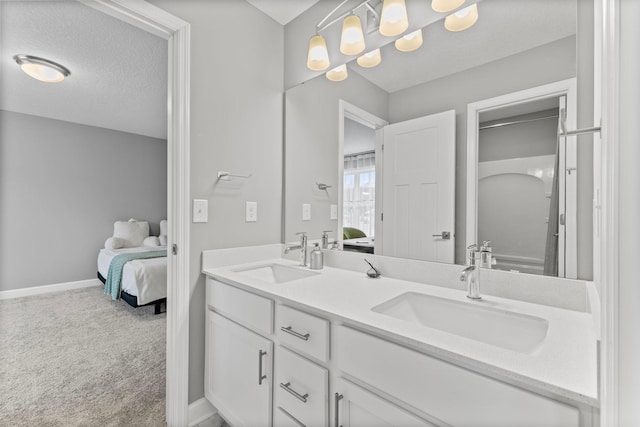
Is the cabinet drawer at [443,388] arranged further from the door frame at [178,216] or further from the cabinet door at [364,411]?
the door frame at [178,216]

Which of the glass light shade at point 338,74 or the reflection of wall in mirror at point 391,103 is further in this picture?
the glass light shade at point 338,74

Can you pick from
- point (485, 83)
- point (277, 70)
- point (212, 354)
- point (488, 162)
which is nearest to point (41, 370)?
point (212, 354)

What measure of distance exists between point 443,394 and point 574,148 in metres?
0.89

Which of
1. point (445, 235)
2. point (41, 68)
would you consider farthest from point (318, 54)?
point (41, 68)

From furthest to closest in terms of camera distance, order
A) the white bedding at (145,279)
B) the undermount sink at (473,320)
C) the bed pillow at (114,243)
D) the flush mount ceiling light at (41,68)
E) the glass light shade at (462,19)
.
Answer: the bed pillow at (114,243), the white bedding at (145,279), the flush mount ceiling light at (41,68), the glass light shade at (462,19), the undermount sink at (473,320)

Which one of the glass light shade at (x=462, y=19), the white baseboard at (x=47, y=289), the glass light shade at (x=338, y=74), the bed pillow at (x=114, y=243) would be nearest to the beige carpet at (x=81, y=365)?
the white baseboard at (x=47, y=289)

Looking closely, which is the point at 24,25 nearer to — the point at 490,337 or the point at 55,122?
the point at 55,122

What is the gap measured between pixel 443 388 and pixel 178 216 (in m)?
1.34

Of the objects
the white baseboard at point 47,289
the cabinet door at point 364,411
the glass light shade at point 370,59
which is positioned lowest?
the white baseboard at point 47,289

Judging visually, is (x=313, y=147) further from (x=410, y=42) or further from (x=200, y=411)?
(x=200, y=411)

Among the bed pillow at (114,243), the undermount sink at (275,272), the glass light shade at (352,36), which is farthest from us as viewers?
the bed pillow at (114,243)

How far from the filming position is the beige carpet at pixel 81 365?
1.62m

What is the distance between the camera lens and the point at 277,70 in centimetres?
196

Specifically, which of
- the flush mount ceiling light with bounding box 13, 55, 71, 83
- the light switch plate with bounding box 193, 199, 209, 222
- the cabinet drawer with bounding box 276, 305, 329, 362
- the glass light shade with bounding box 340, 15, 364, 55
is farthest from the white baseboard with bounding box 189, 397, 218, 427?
the flush mount ceiling light with bounding box 13, 55, 71, 83
